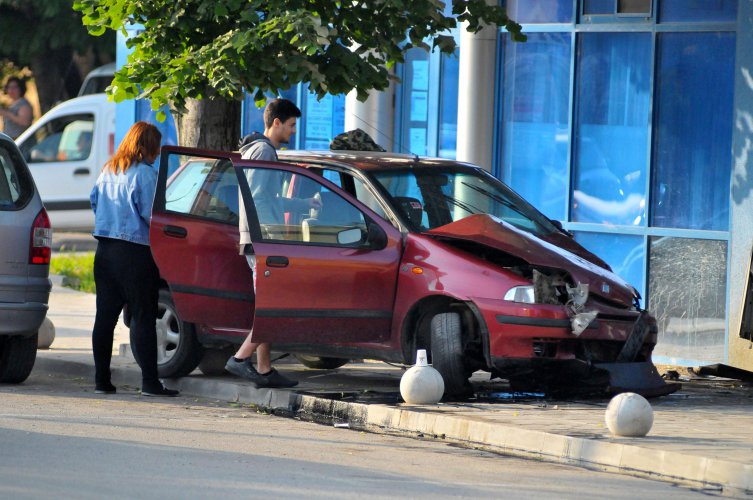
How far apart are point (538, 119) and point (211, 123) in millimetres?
3474

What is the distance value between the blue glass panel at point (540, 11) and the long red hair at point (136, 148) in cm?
526

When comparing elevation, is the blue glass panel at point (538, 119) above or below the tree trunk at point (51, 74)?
below

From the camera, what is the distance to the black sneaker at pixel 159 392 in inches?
408

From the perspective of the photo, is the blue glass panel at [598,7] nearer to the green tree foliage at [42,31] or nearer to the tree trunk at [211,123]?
the tree trunk at [211,123]

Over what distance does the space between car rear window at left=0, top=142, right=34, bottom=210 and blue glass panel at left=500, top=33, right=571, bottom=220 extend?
5.53 meters

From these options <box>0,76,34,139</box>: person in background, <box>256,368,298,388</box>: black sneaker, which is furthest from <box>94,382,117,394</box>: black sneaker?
<box>0,76,34,139</box>: person in background

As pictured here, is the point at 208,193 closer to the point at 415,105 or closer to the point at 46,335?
the point at 46,335

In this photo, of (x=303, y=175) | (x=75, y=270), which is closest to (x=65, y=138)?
(x=75, y=270)

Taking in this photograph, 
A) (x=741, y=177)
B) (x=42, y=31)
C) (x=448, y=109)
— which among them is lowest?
(x=741, y=177)

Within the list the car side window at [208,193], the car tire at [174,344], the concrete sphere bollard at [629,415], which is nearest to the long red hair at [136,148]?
the car side window at [208,193]

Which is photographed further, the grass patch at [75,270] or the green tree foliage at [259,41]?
the grass patch at [75,270]

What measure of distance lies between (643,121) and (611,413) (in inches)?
223

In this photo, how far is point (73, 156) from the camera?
22.8 meters

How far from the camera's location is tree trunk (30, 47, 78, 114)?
99.7 feet
